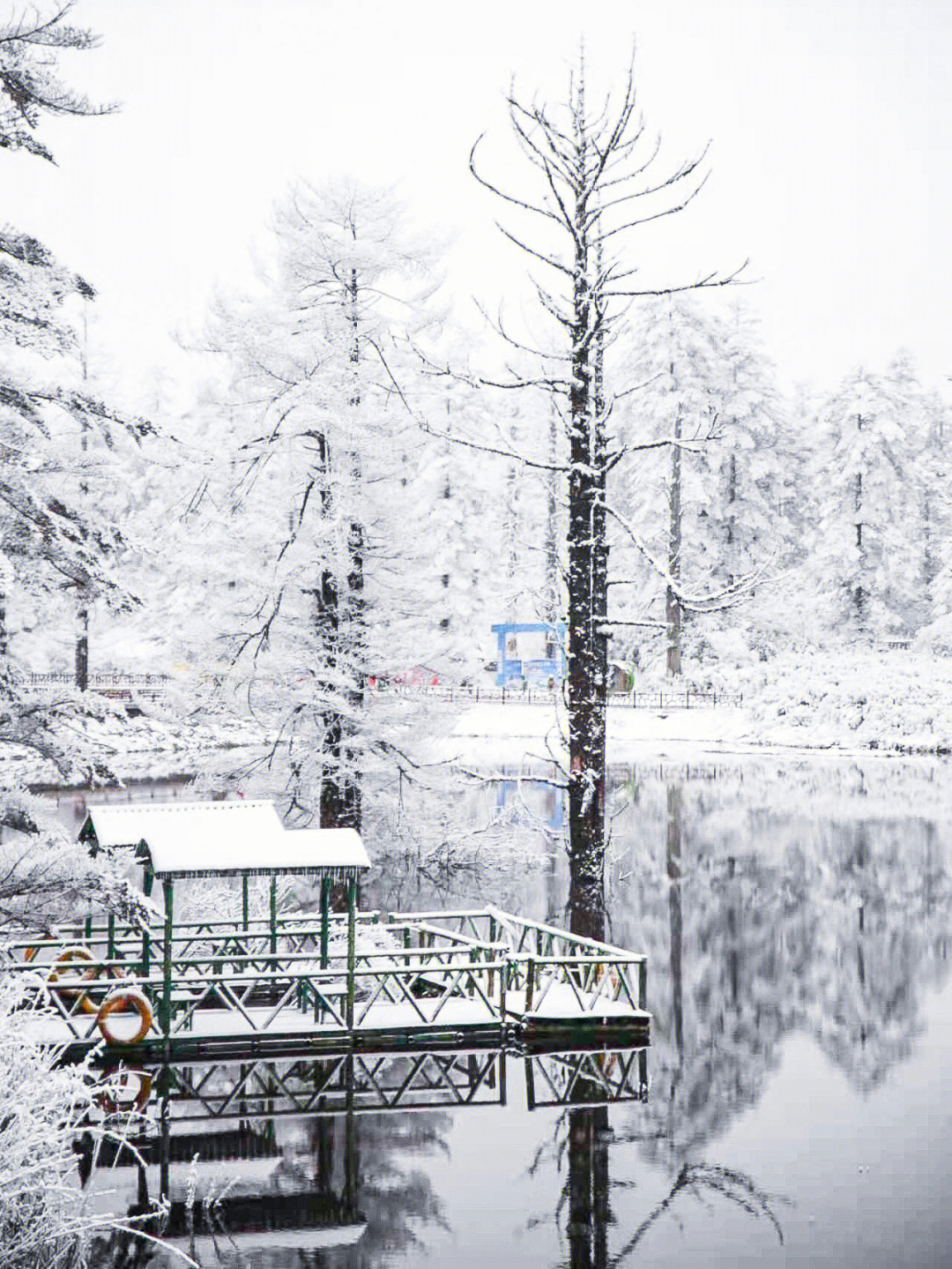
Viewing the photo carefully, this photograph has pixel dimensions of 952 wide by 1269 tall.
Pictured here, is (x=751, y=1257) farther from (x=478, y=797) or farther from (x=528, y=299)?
(x=478, y=797)

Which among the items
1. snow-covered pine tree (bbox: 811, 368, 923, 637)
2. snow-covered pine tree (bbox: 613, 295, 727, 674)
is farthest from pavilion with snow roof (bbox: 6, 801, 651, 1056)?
snow-covered pine tree (bbox: 811, 368, 923, 637)

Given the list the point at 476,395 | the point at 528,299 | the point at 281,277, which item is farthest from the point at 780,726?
the point at 528,299

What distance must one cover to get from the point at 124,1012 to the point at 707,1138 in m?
6.56

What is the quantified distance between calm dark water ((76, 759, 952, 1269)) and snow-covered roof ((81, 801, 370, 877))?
113 inches

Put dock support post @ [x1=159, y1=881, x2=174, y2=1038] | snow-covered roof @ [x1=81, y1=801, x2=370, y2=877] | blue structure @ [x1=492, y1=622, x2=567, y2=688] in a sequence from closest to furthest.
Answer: dock support post @ [x1=159, y1=881, x2=174, y2=1038]
snow-covered roof @ [x1=81, y1=801, x2=370, y2=877]
blue structure @ [x1=492, y1=622, x2=567, y2=688]

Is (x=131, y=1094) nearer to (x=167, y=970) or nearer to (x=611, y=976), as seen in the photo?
→ (x=167, y=970)

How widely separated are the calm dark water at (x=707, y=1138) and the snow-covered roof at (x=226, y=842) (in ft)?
9.45

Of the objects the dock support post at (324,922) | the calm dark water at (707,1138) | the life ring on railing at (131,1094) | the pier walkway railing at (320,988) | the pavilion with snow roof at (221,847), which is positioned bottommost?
the calm dark water at (707,1138)

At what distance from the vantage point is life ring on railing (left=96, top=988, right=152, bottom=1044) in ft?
54.3

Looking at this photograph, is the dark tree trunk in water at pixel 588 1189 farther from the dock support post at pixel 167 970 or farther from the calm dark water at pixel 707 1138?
the dock support post at pixel 167 970

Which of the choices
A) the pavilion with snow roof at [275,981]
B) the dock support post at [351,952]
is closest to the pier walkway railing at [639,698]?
the pavilion with snow roof at [275,981]

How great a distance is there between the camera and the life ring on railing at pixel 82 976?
56.9ft

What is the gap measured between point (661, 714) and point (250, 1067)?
46738mm

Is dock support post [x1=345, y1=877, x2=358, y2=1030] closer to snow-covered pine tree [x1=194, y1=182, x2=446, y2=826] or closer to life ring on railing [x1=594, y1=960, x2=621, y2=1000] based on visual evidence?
life ring on railing [x1=594, y1=960, x2=621, y2=1000]
